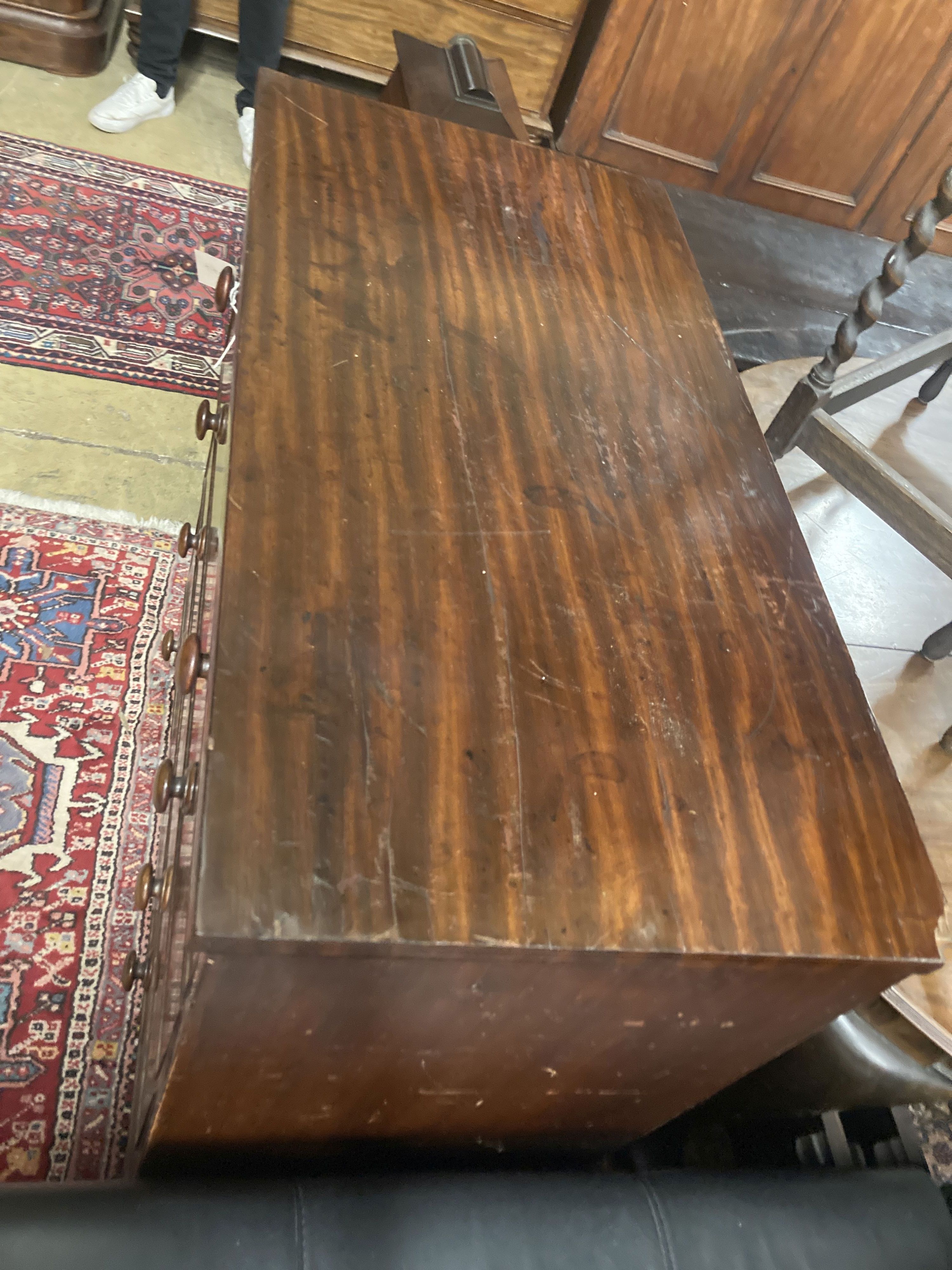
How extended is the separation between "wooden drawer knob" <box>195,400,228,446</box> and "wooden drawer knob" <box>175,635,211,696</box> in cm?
36

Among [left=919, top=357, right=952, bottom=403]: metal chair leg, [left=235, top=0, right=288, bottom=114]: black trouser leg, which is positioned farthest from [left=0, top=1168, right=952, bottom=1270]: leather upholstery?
[left=235, top=0, right=288, bottom=114]: black trouser leg

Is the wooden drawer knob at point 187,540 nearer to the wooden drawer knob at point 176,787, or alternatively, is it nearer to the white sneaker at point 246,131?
the wooden drawer knob at point 176,787

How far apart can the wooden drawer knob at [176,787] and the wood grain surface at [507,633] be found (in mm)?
85

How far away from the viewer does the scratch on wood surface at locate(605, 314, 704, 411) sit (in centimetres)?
114

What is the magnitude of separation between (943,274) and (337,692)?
11.9ft

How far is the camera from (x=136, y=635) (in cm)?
158

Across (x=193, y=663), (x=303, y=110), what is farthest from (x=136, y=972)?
(x=303, y=110)

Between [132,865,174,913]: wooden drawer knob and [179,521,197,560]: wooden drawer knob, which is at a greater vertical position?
[179,521,197,560]: wooden drawer knob

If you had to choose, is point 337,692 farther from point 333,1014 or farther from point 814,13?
point 814,13

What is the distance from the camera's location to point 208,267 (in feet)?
7.44

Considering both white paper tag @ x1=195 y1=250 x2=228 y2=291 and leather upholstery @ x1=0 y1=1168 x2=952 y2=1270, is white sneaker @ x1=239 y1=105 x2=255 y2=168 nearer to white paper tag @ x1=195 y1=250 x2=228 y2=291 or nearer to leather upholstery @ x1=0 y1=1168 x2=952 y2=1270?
white paper tag @ x1=195 y1=250 x2=228 y2=291

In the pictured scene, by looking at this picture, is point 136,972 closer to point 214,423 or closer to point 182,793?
point 182,793

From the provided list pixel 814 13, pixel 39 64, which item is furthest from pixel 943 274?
pixel 39 64

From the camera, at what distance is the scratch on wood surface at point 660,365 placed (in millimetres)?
1143
